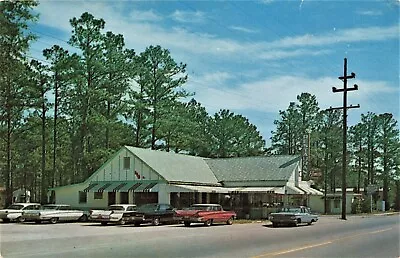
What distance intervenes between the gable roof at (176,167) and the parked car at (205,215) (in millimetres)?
8516

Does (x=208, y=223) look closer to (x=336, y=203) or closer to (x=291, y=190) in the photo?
(x=291, y=190)

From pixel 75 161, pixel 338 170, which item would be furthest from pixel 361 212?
pixel 75 161

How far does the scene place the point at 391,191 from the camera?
7881 centimetres

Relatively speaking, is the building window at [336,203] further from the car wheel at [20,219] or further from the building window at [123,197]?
the car wheel at [20,219]

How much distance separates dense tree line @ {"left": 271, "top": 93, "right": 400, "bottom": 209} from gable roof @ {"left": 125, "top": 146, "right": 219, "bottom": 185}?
10945 millimetres

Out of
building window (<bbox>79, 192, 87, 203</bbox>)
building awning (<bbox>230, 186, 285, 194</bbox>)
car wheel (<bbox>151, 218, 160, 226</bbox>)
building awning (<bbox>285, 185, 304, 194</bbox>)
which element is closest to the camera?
car wheel (<bbox>151, 218, 160, 226</bbox>)

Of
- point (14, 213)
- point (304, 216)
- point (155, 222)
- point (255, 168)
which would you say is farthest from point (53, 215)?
point (255, 168)

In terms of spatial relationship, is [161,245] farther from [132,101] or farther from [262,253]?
[132,101]

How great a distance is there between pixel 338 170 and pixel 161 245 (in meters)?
55.2

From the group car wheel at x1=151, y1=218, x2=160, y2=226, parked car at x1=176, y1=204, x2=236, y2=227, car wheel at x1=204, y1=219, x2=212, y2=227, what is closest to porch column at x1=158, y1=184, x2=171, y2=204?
parked car at x1=176, y1=204, x2=236, y2=227

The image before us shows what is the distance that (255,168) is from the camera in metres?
48.8

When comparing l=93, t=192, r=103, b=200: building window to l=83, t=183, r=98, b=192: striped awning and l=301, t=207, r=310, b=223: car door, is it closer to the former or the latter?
l=83, t=183, r=98, b=192: striped awning

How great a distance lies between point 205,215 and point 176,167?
1367 centimetres

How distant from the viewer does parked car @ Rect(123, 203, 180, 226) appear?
103ft
